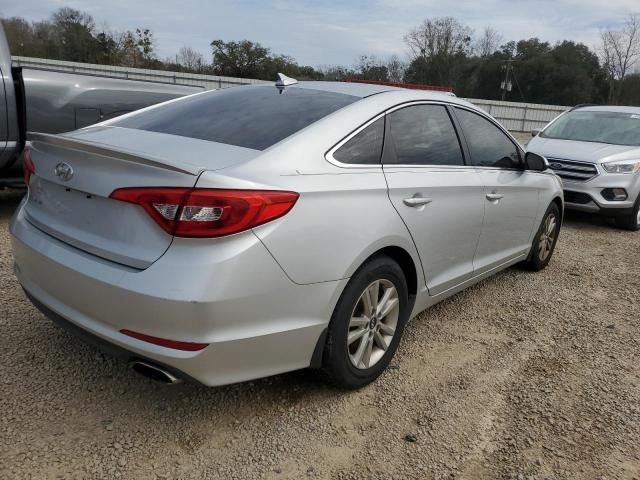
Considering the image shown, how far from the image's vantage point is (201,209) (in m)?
1.99

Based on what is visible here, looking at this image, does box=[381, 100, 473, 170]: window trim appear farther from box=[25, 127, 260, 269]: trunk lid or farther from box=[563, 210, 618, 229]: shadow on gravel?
box=[563, 210, 618, 229]: shadow on gravel

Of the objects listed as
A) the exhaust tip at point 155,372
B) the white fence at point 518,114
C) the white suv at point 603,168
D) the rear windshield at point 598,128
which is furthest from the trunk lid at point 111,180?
the white fence at point 518,114

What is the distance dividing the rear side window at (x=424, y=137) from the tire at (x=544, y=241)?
1779 mm

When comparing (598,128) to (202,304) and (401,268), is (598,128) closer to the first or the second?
(401,268)

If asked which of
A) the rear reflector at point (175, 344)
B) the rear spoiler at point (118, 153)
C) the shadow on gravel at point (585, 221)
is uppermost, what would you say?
the rear spoiler at point (118, 153)

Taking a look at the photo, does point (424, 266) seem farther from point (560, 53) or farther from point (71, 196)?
point (560, 53)

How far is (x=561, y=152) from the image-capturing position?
24.7 ft

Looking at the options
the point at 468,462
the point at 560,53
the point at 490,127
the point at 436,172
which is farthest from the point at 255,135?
the point at 560,53

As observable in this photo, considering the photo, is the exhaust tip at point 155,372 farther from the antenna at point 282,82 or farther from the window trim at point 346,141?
the antenna at point 282,82

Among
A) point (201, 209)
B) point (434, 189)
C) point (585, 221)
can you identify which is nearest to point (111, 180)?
point (201, 209)

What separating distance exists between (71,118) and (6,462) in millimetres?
4125

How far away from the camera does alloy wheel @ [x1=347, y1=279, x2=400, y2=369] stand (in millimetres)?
2652

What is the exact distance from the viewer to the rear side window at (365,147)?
255 cm

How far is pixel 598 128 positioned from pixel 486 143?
213 inches
